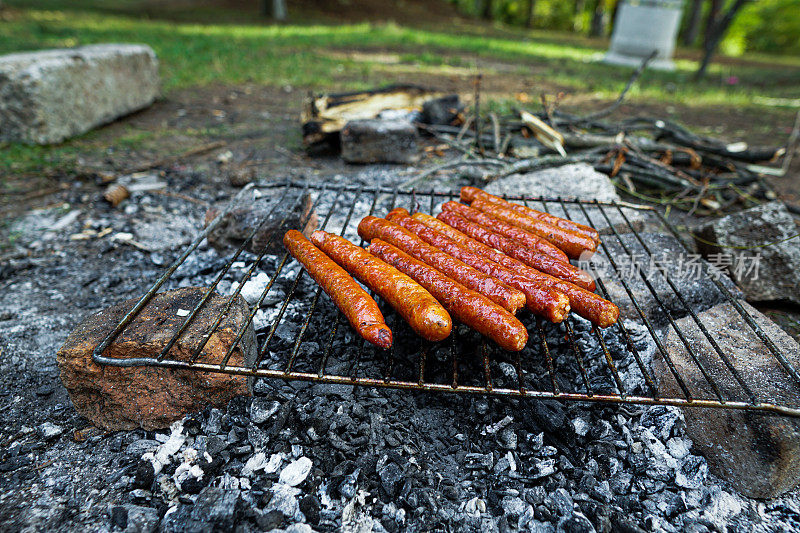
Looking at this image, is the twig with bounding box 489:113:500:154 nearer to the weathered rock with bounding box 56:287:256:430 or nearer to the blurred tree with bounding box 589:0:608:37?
the weathered rock with bounding box 56:287:256:430

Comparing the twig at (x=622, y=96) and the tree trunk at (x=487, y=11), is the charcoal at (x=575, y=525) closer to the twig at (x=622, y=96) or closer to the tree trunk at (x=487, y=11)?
the twig at (x=622, y=96)

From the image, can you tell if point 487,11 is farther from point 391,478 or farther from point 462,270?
point 391,478

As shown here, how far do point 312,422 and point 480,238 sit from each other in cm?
159

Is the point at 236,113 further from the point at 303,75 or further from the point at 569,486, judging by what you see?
the point at 569,486

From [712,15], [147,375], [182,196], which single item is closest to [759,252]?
[147,375]

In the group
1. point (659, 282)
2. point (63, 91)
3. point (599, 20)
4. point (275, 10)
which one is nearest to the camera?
point (659, 282)

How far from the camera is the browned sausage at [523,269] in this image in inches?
88.5

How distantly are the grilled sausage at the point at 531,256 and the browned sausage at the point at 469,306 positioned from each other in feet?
1.80

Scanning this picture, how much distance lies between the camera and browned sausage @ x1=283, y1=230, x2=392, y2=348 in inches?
82.1

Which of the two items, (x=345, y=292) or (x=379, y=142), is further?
(x=379, y=142)

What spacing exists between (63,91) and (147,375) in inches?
229

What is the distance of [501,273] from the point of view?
98.4 inches

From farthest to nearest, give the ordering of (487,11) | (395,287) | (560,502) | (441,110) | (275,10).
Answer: (487,11) → (275,10) → (441,110) → (395,287) → (560,502)

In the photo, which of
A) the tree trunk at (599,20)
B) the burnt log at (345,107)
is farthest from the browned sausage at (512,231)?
the tree trunk at (599,20)
